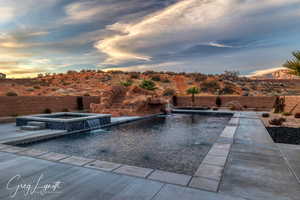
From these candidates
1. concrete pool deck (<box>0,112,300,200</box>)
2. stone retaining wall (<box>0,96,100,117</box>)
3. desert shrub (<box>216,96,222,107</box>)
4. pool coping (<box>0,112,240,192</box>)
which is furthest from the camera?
desert shrub (<box>216,96,222,107</box>)

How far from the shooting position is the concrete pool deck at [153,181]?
265 centimetres

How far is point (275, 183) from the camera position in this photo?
3.03m

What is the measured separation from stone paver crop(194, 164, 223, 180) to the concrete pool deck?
3.7 inches

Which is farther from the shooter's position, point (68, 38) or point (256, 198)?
point (68, 38)

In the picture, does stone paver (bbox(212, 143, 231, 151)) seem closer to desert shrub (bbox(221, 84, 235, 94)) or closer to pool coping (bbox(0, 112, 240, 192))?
pool coping (bbox(0, 112, 240, 192))

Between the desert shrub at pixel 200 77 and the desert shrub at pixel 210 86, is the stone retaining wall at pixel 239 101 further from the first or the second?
the desert shrub at pixel 200 77

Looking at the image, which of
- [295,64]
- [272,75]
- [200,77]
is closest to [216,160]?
[295,64]

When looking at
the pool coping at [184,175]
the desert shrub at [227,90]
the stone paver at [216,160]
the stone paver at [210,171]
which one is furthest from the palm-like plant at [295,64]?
the desert shrub at [227,90]

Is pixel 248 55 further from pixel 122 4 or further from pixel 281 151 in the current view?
pixel 281 151

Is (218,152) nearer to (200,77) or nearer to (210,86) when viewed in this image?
(210,86)

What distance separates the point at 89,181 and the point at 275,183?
3.47 m

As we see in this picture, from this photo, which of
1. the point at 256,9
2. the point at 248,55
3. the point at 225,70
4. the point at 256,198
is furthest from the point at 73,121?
the point at 225,70
